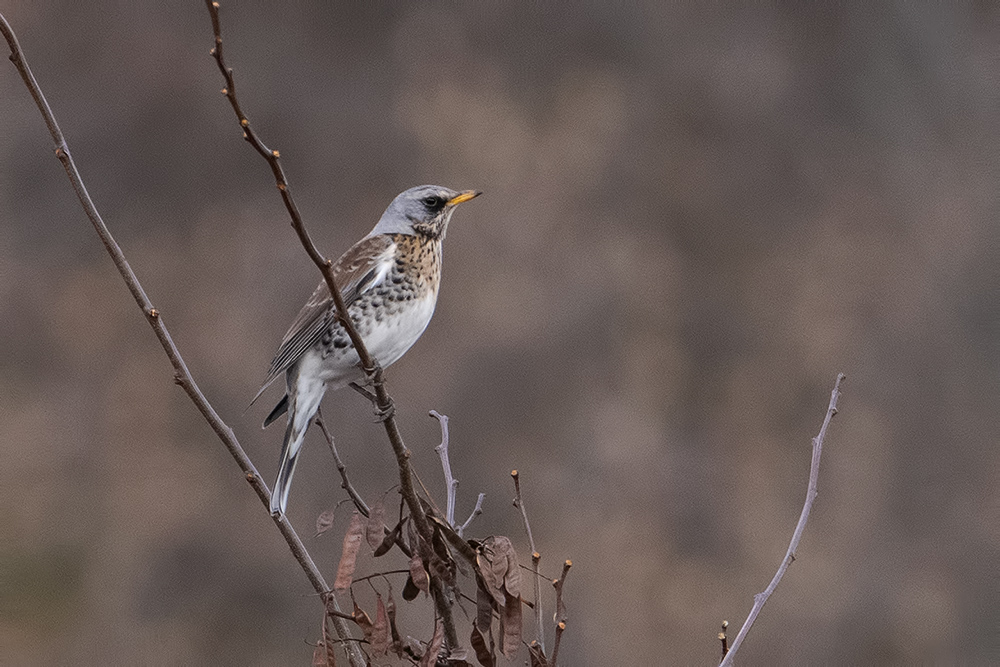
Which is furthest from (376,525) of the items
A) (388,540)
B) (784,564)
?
→ (784,564)

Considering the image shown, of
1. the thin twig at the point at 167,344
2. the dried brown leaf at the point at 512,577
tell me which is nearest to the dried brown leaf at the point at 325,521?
the thin twig at the point at 167,344

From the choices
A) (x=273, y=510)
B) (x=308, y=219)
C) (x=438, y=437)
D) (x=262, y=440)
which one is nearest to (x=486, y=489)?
(x=438, y=437)

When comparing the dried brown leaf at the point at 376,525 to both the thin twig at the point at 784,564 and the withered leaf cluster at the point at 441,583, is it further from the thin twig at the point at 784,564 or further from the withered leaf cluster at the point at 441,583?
the thin twig at the point at 784,564

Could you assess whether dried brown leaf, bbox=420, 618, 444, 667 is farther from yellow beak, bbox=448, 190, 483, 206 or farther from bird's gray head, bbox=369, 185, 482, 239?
bird's gray head, bbox=369, 185, 482, 239

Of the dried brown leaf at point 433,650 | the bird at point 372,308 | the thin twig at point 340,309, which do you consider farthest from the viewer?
the bird at point 372,308

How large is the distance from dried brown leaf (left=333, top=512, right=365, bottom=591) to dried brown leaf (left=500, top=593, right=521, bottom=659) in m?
0.21

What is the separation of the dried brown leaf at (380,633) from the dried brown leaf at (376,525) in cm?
10

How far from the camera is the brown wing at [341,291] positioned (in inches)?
83.4


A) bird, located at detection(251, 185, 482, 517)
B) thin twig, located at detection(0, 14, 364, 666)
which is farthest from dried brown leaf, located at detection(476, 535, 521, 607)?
bird, located at detection(251, 185, 482, 517)

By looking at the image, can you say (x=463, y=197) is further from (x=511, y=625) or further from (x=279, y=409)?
(x=511, y=625)

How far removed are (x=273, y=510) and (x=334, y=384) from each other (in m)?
0.70

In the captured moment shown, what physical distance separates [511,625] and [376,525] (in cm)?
22

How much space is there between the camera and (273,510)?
1.44m

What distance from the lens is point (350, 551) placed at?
136 centimetres
